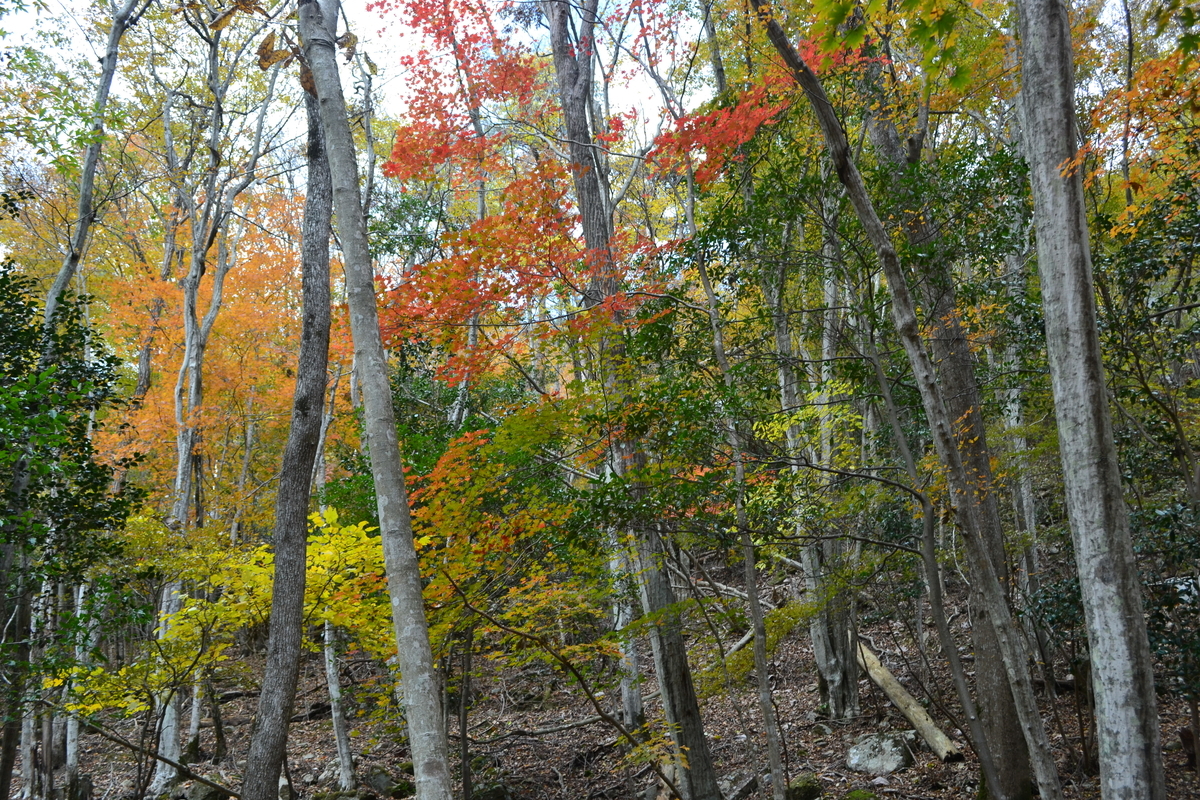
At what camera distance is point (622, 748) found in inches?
383

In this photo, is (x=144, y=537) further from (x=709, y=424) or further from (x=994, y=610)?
(x=994, y=610)

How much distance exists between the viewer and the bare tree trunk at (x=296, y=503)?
584 cm

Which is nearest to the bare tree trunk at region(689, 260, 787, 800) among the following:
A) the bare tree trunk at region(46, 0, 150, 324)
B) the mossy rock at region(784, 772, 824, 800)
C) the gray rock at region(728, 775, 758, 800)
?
the mossy rock at region(784, 772, 824, 800)

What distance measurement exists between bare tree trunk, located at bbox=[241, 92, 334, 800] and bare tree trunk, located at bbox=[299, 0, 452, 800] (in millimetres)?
2176

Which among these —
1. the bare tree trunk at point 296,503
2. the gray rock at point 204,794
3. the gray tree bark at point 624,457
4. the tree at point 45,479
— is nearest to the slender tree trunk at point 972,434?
the gray tree bark at point 624,457

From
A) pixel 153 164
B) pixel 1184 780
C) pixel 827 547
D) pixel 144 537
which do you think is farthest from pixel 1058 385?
pixel 153 164

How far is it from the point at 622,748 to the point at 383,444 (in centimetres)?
733

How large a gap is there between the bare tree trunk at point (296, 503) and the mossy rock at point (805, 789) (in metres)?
5.17

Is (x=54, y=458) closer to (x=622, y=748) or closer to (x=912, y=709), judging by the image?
(x=622, y=748)

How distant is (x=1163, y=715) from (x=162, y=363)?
18.5 metres

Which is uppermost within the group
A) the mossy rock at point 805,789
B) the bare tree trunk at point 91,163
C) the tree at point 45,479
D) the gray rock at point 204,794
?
the bare tree trunk at point 91,163

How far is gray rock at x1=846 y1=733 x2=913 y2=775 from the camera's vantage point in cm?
808

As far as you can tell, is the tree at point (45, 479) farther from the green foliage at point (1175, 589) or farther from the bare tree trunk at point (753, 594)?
the green foliage at point (1175, 589)

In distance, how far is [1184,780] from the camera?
6.48 meters
